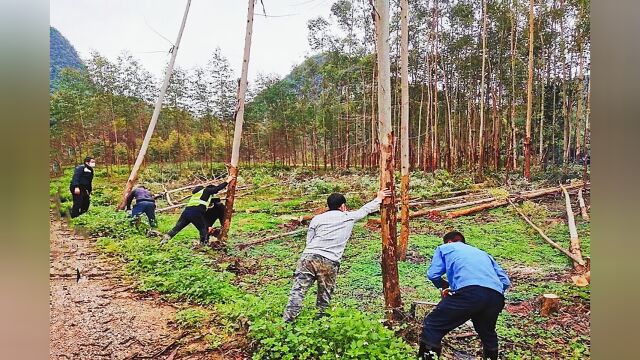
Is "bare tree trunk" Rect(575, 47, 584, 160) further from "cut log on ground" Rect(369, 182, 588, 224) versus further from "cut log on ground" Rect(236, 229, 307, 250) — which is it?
"cut log on ground" Rect(236, 229, 307, 250)

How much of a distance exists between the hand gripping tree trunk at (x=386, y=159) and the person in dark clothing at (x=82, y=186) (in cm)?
225

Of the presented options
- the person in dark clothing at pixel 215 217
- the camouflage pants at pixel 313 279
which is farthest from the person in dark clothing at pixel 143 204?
the camouflage pants at pixel 313 279

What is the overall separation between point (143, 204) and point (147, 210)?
59 mm

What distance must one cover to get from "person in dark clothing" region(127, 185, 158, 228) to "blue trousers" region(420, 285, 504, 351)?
2.18 meters

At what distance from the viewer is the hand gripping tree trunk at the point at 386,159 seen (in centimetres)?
327

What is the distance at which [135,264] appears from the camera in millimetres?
3594

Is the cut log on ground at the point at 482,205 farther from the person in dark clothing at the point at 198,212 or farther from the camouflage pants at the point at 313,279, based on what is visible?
the person in dark clothing at the point at 198,212

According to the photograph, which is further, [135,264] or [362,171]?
[135,264]

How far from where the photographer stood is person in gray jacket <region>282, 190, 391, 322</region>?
3281 millimetres

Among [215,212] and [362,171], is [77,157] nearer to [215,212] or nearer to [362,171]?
[215,212]

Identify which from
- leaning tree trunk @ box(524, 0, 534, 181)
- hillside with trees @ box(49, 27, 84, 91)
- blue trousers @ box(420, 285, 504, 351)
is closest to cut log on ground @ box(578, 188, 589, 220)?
leaning tree trunk @ box(524, 0, 534, 181)
